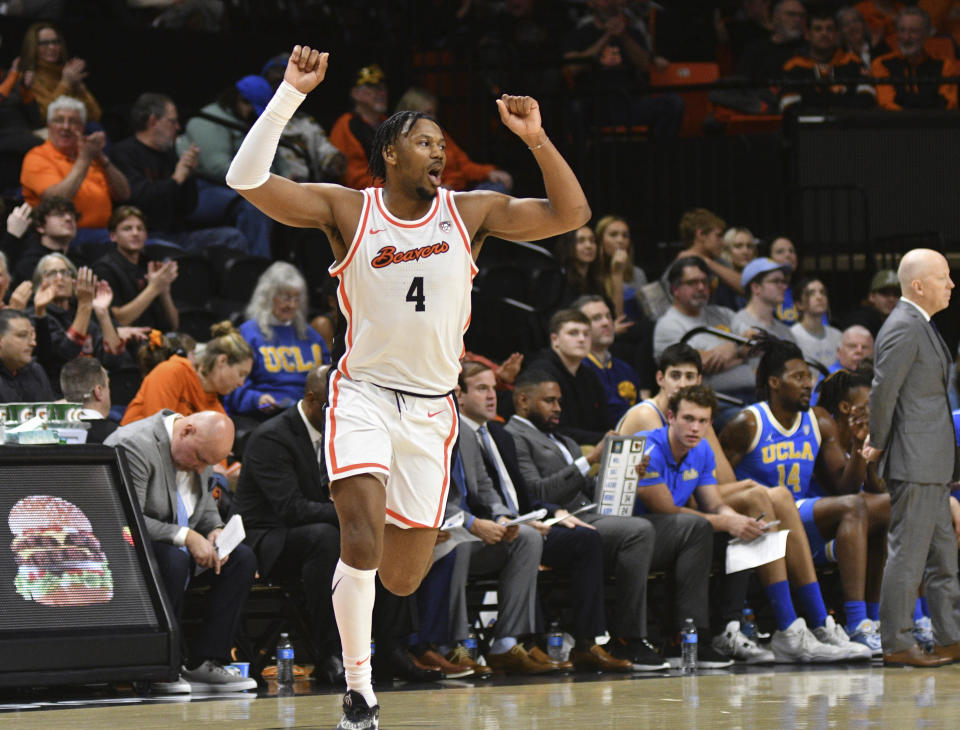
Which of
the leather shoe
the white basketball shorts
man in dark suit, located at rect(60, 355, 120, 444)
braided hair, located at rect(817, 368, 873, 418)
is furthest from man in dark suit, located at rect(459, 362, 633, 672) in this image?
the white basketball shorts

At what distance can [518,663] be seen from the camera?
316 inches

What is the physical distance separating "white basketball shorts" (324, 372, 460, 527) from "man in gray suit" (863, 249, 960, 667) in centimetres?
315

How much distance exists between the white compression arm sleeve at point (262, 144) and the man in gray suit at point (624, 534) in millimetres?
3851

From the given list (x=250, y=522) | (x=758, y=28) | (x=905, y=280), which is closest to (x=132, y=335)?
(x=250, y=522)

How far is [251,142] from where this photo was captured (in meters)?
5.10

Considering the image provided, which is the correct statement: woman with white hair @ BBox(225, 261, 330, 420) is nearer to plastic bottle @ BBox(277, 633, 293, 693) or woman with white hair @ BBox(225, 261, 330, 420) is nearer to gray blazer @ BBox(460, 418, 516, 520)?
gray blazer @ BBox(460, 418, 516, 520)

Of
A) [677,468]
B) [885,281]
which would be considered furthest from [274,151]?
[885,281]

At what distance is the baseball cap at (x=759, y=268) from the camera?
35.4 feet

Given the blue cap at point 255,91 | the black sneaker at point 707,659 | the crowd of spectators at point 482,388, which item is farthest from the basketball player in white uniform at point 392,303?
the blue cap at point 255,91

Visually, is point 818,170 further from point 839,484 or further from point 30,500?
point 30,500

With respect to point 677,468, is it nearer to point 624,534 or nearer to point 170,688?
point 624,534

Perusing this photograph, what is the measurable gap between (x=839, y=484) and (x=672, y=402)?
4.84 feet

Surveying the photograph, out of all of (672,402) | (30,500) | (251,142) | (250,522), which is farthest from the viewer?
(672,402)

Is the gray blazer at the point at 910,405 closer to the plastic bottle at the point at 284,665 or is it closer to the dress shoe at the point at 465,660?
the dress shoe at the point at 465,660
